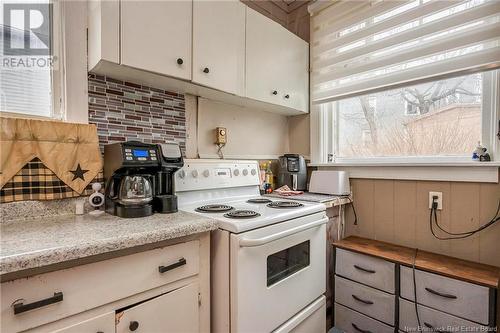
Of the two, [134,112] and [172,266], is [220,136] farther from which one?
[172,266]

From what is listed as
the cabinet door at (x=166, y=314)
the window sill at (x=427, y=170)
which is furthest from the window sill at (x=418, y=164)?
the cabinet door at (x=166, y=314)

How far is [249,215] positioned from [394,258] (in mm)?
926

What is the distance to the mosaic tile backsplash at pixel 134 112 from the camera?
1282 millimetres

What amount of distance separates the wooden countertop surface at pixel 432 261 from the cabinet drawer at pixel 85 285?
45.8 inches

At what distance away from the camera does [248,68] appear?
64.4 inches

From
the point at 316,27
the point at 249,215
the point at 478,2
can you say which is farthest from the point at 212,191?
the point at 478,2

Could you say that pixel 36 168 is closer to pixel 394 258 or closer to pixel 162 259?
pixel 162 259

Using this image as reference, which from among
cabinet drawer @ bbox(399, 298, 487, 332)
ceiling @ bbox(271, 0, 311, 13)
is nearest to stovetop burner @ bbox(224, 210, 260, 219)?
cabinet drawer @ bbox(399, 298, 487, 332)

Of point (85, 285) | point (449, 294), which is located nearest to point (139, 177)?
point (85, 285)

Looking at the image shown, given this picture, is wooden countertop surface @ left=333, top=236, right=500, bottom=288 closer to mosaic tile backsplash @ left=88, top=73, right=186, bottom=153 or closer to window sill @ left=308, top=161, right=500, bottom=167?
window sill @ left=308, top=161, right=500, bottom=167

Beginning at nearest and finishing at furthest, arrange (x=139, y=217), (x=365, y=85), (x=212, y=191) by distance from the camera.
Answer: (x=139, y=217)
(x=212, y=191)
(x=365, y=85)

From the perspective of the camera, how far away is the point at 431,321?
1.27 meters

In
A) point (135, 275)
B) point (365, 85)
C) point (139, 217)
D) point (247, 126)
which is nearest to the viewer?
point (135, 275)

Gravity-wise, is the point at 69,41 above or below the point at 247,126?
above
